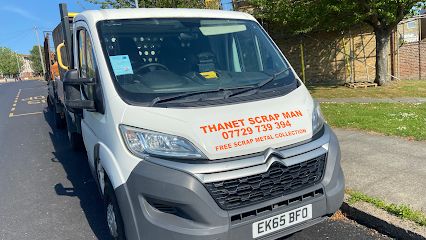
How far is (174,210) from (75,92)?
156 cm

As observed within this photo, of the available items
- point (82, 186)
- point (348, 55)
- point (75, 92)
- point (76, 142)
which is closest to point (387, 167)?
point (75, 92)

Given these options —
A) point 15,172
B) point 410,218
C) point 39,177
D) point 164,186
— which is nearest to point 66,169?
point 39,177

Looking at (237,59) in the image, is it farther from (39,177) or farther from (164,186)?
(39,177)

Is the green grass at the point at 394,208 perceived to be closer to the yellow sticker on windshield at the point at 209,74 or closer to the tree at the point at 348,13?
the yellow sticker on windshield at the point at 209,74

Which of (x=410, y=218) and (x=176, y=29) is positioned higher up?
(x=176, y=29)

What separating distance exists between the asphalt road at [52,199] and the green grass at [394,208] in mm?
265

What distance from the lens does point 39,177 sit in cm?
600

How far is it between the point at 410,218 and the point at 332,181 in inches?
38.4

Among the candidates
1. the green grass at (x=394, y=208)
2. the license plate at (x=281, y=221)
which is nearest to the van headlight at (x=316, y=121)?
the license plate at (x=281, y=221)

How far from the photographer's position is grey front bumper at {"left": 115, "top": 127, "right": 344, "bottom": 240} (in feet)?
8.24

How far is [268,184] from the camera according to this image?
2723 mm

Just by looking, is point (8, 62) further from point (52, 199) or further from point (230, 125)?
point (230, 125)

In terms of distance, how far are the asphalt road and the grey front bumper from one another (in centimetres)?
120

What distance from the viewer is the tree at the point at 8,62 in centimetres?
10900
